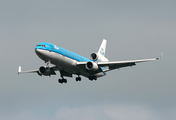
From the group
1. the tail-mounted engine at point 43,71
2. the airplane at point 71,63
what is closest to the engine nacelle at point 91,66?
the airplane at point 71,63

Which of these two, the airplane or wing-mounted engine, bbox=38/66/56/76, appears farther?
wing-mounted engine, bbox=38/66/56/76

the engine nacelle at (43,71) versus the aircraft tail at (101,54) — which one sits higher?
the aircraft tail at (101,54)

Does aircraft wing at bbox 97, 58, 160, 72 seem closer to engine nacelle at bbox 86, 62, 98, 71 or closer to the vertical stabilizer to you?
engine nacelle at bbox 86, 62, 98, 71

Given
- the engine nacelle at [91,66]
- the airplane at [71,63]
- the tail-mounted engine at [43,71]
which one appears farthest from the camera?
the tail-mounted engine at [43,71]

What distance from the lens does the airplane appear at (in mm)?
65238

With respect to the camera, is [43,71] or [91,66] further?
[43,71]

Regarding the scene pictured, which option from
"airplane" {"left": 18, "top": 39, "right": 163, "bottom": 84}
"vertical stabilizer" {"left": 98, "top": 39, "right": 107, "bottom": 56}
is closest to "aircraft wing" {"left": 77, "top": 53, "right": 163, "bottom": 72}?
"airplane" {"left": 18, "top": 39, "right": 163, "bottom": 84}

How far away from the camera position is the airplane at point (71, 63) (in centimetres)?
6524

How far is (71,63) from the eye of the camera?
68062 mm

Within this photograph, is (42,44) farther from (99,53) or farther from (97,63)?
(99,53)

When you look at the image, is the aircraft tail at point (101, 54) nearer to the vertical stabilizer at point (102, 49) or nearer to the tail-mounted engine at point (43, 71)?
the vertical stabilizer at point (102, 49)

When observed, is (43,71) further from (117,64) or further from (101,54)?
(101,54)

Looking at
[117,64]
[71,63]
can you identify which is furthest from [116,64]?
[71,63]

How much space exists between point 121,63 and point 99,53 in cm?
1359
